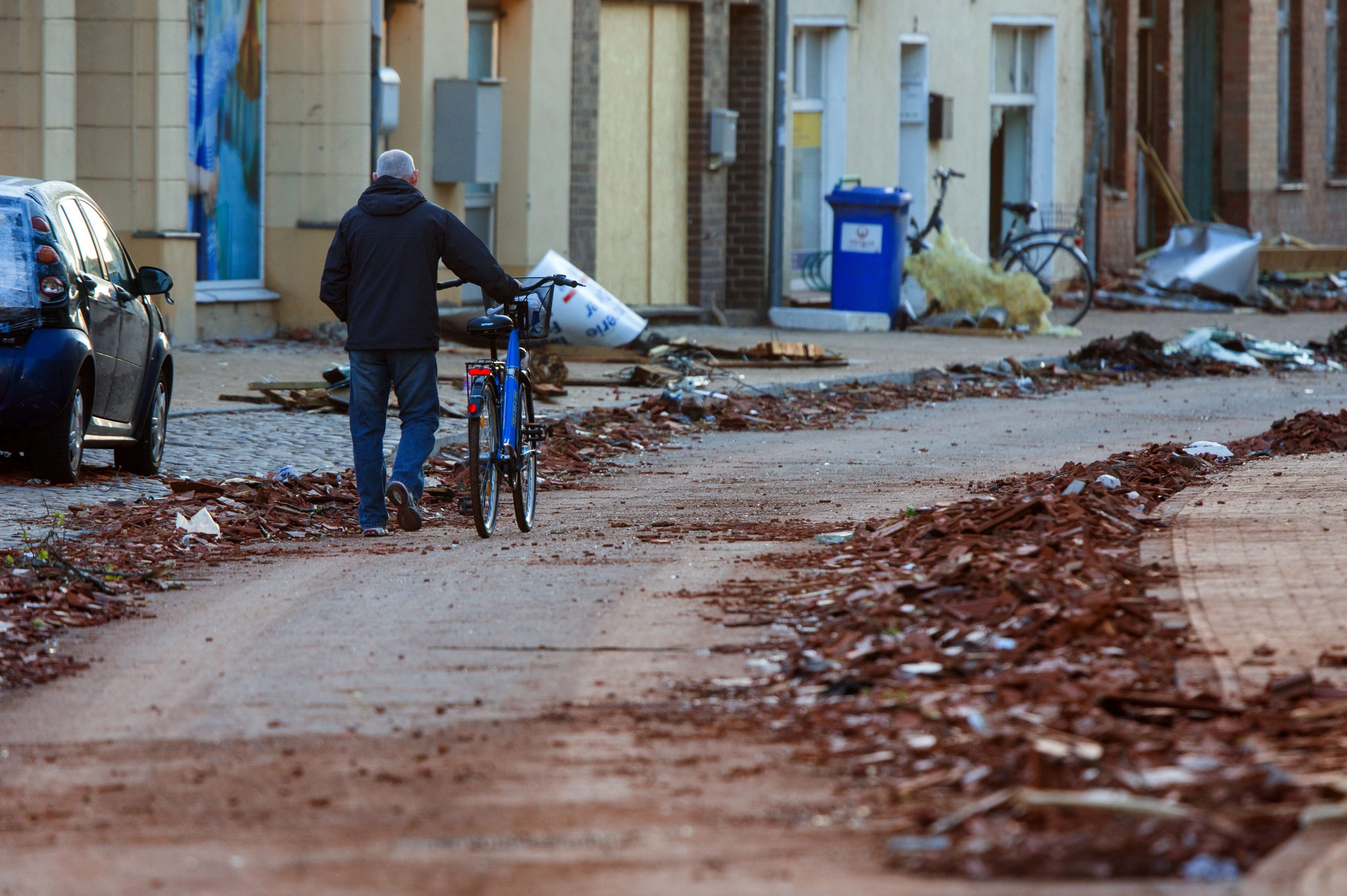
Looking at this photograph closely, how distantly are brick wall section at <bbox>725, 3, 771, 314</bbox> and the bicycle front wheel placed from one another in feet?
9.04

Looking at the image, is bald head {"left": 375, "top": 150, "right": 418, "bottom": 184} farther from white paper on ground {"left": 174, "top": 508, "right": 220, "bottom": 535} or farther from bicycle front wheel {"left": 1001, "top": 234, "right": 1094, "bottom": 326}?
bicycle front wheel {"left": 1001, "top": 234, "right": 1094, "bottom": 326}

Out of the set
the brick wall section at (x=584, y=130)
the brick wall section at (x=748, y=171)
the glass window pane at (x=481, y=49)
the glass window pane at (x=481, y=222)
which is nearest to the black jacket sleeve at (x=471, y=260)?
the glass window pane at (x=481, y=222)

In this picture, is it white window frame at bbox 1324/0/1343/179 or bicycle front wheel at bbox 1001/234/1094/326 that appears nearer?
bicycle front wheel at bbox 1001/234/1094/326

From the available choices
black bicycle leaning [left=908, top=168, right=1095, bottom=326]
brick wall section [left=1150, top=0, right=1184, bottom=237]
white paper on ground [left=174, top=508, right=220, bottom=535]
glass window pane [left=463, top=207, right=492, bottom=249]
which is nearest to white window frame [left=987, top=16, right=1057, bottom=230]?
black bicycle leaning [left=908, top=168, right=1095, bottom=326]

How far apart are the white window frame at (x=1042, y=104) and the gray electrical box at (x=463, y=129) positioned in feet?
34.5

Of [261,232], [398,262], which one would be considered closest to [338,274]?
[398,262]

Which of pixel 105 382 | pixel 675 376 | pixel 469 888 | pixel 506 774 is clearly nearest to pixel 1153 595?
pixel 506 774

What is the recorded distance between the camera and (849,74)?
2475 cm

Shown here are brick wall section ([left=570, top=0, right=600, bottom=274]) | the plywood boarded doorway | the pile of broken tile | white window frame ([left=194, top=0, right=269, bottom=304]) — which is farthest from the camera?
the plywood boarded doorway

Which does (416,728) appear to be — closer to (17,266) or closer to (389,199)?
(389,199)

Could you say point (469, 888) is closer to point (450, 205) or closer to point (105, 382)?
point (105, 382)

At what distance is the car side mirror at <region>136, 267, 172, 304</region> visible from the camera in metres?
11.0

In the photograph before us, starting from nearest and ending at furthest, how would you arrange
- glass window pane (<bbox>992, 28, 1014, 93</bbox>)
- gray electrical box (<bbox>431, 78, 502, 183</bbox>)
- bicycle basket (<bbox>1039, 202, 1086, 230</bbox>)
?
gray electrical box (<bbox>431, 78, 502, 183</bbox>), glass window pane (<bbox>992, 28, 1014, 93</bbox>), bicycle basket (<bbox>1039, 202, 1086, 230</bbox>)

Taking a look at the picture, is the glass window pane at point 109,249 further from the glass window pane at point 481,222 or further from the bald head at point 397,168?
the glass window pane at point 481,222
